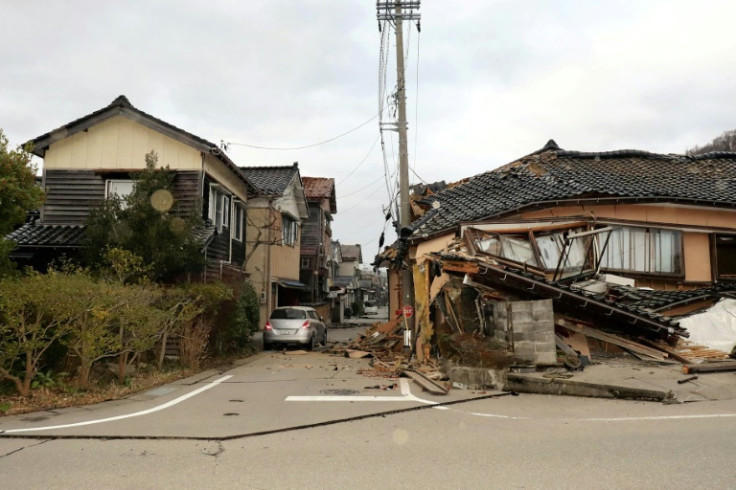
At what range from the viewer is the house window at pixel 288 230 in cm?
2725

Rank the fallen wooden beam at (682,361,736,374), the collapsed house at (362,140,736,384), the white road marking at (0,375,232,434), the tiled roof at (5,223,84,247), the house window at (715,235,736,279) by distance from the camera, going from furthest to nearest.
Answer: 1. the tiled roof at (5,223,84,247)
2. the house window at (715,235,736,279)
3. the collapsed house at (362,140,736,384)
4. the fallen wooden beam at (682,361,736,374)
5. the white road marking at (0,375,232,434)

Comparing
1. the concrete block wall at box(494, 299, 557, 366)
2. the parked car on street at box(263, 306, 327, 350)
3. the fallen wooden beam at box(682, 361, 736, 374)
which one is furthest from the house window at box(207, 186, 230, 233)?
the fallen wooden beam at box(682, 361, 736, 374)

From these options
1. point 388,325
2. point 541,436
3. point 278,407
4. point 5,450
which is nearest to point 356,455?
point 541,436

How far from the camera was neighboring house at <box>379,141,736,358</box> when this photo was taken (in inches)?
468

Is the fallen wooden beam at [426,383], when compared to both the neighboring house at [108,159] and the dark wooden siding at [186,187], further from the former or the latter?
the dark wooden siding at [186,187]

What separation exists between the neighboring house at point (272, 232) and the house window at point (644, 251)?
1407 cm

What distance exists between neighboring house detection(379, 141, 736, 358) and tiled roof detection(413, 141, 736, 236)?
42mm

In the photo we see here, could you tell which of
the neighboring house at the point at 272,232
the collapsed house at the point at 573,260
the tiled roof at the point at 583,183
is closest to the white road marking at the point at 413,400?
the collapsed house at the point at 573,260

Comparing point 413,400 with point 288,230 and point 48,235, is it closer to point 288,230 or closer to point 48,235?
point 48,235

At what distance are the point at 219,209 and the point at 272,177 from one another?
324 inches

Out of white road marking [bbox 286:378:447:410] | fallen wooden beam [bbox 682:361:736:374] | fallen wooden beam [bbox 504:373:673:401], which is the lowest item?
white road marking [bbox 286:378:447:410]

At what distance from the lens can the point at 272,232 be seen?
24938 mm

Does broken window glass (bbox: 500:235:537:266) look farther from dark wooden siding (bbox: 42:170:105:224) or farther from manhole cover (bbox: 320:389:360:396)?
dark wooden siding (bbox: 42:170:105:224)

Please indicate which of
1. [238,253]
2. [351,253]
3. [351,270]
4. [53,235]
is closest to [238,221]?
[238,253]
